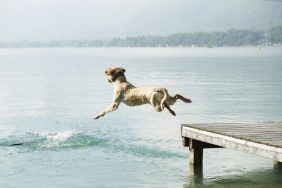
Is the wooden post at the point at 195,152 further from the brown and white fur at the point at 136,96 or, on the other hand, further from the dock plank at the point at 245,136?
the brown and white fur at the point at 136,96

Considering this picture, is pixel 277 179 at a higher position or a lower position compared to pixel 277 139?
lower

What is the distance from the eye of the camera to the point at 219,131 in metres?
15.1

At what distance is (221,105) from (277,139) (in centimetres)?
2295

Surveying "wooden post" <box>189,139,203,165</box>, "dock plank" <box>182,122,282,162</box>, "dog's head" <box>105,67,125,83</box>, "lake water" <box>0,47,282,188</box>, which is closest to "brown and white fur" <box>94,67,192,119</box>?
"dog's head" <box>105,67,125,83</box>

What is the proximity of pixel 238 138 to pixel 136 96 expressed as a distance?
2378mm

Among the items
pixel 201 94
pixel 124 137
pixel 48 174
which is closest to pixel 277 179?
pixel 48 174

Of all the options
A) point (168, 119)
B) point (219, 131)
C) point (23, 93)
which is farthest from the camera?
point (23, 93)

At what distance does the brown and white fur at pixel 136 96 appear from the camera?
13.5 m

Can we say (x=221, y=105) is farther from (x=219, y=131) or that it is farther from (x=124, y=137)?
(x=219, y=131)

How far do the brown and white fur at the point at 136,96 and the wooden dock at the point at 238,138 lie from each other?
1.51 m

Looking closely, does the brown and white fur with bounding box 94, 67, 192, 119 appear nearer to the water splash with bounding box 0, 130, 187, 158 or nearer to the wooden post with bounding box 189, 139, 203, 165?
the wooden post with bounding box 189, 139, 203, 165

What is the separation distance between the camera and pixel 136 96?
1386 cm

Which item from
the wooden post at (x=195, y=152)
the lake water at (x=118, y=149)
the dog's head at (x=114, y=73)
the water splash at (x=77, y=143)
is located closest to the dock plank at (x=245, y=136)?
the wooden post at (x=195, y=152)

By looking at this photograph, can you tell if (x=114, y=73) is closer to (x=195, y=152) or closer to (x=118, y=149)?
(x=195, y=152)
